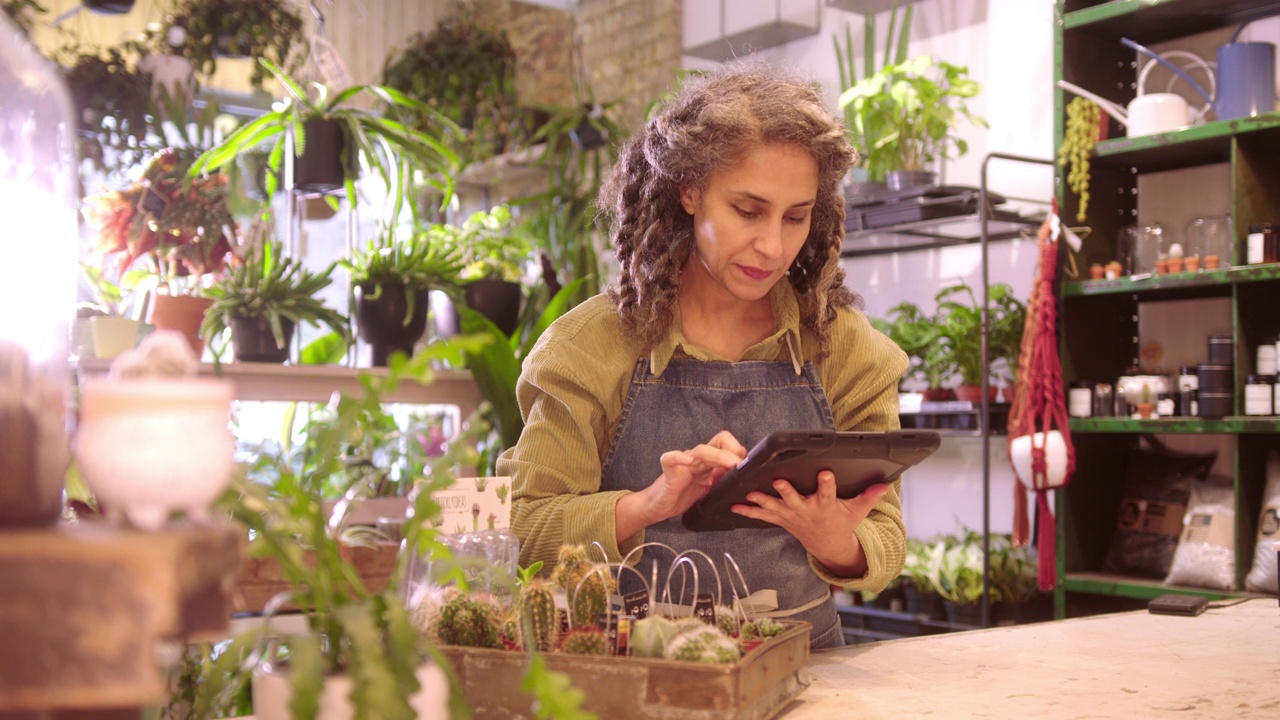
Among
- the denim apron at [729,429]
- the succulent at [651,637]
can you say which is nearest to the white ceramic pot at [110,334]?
the denim apron at [729,429]

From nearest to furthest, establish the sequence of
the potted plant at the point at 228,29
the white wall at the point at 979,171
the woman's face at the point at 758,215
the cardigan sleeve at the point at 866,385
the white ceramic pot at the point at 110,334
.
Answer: the woman's face at the point at 758,215
the cardigan sleeve at the point at 866,385
the white ceramic pot at the point at 110,334
the white wall at the point at 979,171
the potted plant at the point at 228,29

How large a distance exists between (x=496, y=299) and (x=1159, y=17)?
2132 mm

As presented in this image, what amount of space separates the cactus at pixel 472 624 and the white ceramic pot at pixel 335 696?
29 centimetres

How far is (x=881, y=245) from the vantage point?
4191 millimetres

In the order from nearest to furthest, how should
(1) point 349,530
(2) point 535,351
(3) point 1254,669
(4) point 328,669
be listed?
(4) point 328,669 → (3) point 1254,669 → (2) point 535,351 → (1) point 349,530

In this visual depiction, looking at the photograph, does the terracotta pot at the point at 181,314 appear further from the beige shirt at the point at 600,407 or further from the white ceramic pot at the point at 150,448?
the white ceramic pot at the point at 150,448

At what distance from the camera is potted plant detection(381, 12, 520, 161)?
514cm

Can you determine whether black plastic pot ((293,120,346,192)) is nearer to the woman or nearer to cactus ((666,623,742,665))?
the woman

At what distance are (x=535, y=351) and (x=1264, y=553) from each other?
2.22 meters

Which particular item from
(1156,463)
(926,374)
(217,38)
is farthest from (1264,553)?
(217,38)

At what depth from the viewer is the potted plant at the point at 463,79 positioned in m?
5.14

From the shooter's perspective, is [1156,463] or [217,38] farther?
[217,38]

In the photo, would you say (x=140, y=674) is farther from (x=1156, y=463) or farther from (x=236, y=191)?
(x=1156, y=463)

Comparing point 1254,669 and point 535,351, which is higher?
point 535,351
